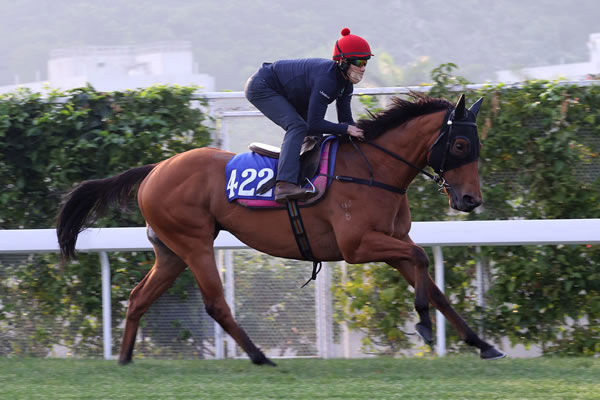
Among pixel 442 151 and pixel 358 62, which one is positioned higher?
pixel 358 62

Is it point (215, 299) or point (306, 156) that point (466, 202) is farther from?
point (215, 299)

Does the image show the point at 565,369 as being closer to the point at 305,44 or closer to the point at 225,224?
the point at 225,224

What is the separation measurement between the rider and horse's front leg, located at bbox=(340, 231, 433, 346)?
1.44 ft

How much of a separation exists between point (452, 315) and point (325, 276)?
4.09ft

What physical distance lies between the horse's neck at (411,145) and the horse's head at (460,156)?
0.31 feet

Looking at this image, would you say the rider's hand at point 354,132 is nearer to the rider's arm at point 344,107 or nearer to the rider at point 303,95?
the rider at point 303,95

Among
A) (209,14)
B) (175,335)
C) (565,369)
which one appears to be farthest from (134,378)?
(209,14)

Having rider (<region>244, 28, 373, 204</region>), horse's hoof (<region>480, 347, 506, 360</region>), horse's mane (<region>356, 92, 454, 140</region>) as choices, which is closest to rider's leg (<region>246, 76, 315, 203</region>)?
rider (<region>244, 28, 373, 204</region>)

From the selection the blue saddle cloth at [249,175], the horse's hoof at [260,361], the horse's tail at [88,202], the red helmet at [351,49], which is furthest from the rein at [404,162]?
the horse's tail at [88,202]

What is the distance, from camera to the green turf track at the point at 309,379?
3.71 meters

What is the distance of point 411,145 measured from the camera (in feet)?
15.1

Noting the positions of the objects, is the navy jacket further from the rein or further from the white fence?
the white fence

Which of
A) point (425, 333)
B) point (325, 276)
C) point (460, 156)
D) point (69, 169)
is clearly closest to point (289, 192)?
point (460, 156)

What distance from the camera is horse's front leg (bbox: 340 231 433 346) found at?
14.3 feet
